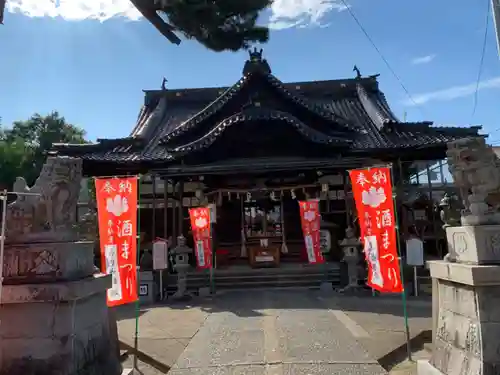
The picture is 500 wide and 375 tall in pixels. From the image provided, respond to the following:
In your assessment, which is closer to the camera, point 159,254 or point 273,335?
point 273,335

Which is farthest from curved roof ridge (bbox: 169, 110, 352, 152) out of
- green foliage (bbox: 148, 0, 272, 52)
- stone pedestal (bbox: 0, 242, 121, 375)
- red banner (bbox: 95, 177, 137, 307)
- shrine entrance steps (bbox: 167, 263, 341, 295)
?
stone pedestal (bbox: 0, 242, 121, 375)

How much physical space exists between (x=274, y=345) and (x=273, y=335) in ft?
2.14

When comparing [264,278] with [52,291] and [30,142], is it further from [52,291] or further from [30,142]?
[30,142]

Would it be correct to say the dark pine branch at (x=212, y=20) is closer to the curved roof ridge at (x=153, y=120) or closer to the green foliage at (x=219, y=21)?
the green foliage at (x=219, y=21)

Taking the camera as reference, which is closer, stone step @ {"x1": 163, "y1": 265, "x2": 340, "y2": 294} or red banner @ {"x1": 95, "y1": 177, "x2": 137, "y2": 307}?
red banner @ {"x1": 95, "y1": 177, "x2": 137, "y2": 307}

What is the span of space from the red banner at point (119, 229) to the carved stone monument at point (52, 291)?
131 centimetres

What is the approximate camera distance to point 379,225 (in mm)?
6613

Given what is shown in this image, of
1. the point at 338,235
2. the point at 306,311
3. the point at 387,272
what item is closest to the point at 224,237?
the point at 338,235

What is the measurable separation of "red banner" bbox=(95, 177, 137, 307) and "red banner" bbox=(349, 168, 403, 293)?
400 cm

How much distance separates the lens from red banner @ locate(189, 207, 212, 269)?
11.8 meters

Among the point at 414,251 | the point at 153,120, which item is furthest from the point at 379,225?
the point at 153,120

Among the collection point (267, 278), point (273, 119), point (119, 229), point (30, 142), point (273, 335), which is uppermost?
point (30, 142)

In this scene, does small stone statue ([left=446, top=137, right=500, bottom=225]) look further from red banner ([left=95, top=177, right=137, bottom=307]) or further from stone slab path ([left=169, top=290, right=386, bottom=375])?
red banner ([left=95, top=177, right=137, bottom=307])

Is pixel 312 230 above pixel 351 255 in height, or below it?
above
